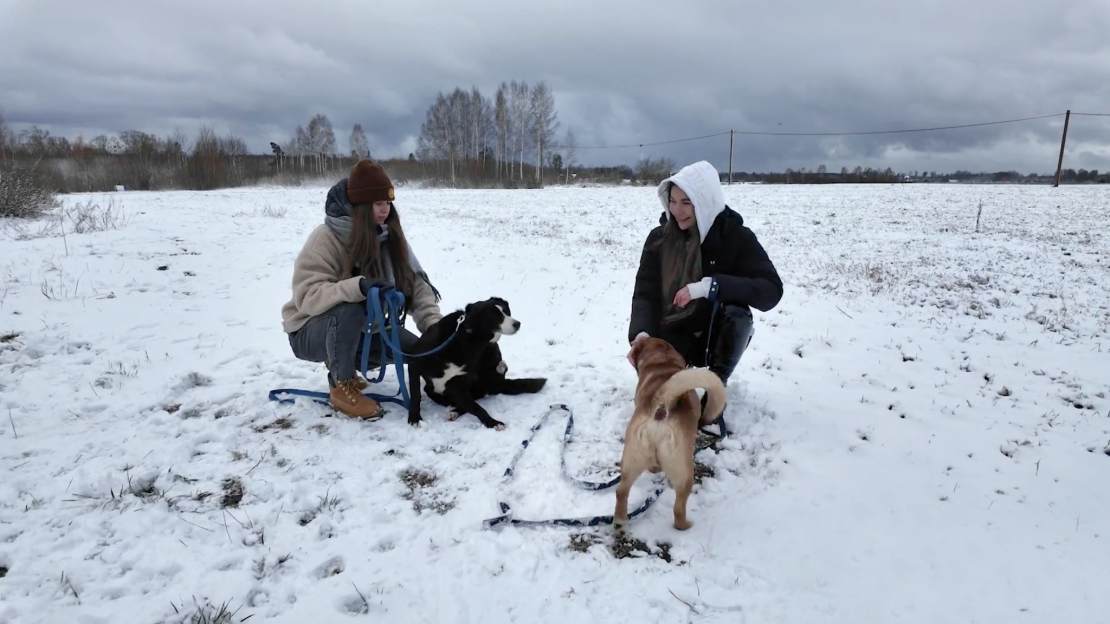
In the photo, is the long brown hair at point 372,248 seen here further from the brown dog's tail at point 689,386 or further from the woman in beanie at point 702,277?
the brown dog's tail at point 689,386

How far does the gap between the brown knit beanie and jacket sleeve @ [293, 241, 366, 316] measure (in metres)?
0.51

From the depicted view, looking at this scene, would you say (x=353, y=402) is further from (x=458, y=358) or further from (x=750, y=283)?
(x=750, y=283)

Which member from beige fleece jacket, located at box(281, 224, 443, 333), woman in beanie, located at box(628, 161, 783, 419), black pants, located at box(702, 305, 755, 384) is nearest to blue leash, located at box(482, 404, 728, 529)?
black pants, located at box(702, 305, 755, 384)

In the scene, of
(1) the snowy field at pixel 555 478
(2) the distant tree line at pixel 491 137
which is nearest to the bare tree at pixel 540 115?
(2) the distant tree line at pixel 491 137

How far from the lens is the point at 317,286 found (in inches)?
147

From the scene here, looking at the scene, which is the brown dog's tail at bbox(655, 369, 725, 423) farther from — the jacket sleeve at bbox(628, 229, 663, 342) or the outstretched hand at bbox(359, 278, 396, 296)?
the outstretched hand at bbox(359, 278, 396, 296)

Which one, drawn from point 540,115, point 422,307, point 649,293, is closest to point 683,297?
point 649,293

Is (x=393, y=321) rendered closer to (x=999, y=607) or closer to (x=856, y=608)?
(x=856, y=608)

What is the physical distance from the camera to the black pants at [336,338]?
12.5 ft

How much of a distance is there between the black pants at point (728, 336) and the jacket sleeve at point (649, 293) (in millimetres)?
456

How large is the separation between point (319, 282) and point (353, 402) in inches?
37.3

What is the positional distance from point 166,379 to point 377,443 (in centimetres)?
238

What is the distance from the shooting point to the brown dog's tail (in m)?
2.44

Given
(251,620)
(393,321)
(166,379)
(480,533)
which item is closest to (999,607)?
(480,533)
